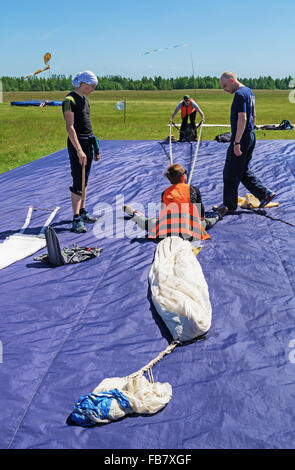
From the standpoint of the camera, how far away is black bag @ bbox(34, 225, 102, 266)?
4.16 meters

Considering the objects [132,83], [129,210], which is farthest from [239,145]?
[132,83]

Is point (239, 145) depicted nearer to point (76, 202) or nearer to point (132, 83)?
point (76, 202)

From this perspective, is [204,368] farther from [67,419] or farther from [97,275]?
[97,275]

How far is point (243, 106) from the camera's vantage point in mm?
4879

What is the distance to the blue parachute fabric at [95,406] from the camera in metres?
2.33

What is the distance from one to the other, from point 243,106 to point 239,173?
827mm

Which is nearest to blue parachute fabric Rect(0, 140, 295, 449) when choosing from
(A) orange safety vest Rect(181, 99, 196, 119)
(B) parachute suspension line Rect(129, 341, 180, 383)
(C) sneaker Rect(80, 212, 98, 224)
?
(B) parachute suspension line Rect(129, 341, 180, 383)

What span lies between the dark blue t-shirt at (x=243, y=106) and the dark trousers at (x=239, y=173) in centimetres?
14

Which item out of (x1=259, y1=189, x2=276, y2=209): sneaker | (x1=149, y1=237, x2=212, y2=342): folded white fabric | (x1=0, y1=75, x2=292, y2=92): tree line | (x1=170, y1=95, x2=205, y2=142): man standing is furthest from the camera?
(x1=0, y1=75, x2=292, y2=92): tree line

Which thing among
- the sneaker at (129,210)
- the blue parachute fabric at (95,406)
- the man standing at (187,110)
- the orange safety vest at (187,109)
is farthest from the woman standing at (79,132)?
the orange safety vest at (187,109)

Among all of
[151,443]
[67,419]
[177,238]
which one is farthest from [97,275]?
[151,443]

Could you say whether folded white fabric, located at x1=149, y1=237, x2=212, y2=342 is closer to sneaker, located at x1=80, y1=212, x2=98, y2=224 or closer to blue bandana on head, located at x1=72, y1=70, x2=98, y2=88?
sneaker, located at x1=80, y1=212, x2=98, y2=224

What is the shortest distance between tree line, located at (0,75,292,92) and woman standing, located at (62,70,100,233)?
10353cm

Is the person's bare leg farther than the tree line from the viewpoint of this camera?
No
